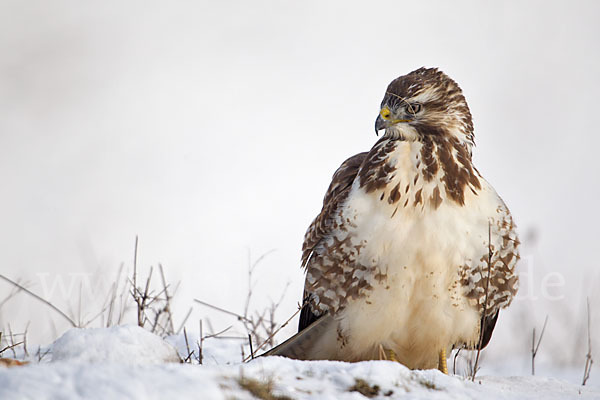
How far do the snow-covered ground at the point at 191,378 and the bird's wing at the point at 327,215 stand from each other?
4.32 feet

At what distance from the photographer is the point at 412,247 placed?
3.85 meters

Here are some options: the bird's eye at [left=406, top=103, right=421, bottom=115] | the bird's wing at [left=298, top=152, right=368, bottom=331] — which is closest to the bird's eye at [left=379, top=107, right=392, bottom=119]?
the bird's eye at [left=406, top=103, right=421, bottom=115]

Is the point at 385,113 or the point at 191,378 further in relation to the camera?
the point at 385,113

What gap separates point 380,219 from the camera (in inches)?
153

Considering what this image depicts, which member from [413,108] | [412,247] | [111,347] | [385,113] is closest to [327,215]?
[412,247]

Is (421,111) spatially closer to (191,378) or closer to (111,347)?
(111,347)

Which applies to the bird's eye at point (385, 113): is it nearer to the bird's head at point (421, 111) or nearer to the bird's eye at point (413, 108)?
the bird's head at point (421, 111)

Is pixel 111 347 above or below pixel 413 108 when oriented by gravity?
below

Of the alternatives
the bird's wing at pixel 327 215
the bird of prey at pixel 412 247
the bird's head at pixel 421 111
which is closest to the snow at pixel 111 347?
the bird of prey at pixel 412 247

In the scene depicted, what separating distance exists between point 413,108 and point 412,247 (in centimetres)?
88

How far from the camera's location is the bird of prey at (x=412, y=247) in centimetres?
387

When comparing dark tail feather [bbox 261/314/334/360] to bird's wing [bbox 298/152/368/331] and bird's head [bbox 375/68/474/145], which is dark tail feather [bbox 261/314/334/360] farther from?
bird's head [bbox 375/68/474/145]

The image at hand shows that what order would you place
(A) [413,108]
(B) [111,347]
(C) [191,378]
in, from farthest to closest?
(A) [413,108]
(B) [111,347]
(C) [191,378]

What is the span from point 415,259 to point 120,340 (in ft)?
5.57
